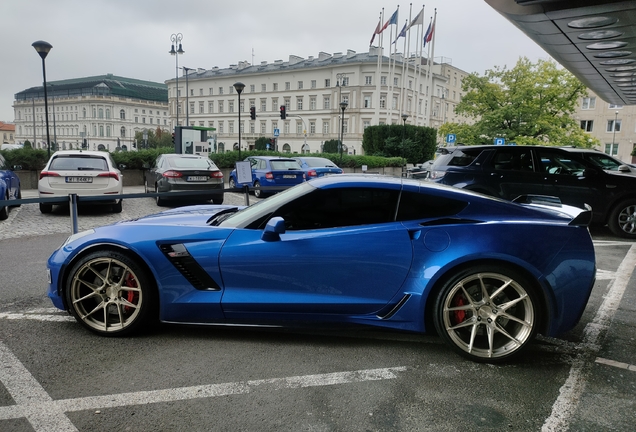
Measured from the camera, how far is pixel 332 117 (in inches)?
3728

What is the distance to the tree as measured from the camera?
107ft

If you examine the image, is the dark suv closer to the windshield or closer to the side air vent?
the windshield

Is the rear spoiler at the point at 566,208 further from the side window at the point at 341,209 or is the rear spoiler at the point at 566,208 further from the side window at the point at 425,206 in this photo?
the side window at the point at 341,209

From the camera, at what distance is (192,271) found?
367 cm

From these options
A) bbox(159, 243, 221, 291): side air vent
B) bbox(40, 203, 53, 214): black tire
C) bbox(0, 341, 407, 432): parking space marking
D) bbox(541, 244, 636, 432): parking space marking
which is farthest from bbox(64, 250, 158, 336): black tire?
bbox(40, 203, 53, 214): black tire

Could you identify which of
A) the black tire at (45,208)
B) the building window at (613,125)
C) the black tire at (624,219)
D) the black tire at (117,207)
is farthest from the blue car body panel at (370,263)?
the building window at (613,125)

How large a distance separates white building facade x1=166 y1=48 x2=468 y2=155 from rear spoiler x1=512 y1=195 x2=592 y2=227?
80.7m

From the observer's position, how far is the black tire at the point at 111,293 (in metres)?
3.75

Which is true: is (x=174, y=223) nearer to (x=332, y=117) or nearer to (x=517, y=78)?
(x=517, y=78)

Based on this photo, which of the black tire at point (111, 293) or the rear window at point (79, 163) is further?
the rear window at point (79, 163)

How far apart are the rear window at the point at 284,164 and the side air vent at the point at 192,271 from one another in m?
13.3

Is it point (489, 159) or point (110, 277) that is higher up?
point (489, 159)

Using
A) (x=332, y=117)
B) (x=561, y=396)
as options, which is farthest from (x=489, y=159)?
(x=332, y=117)

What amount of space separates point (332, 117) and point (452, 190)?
9291cm
